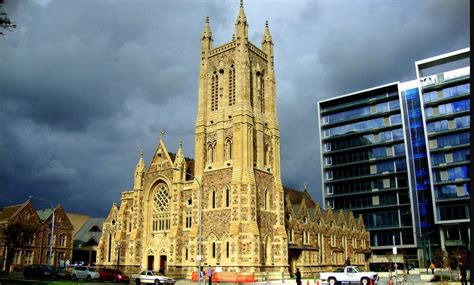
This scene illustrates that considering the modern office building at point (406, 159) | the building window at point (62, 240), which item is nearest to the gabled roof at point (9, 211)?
the building window at point (62, 240)

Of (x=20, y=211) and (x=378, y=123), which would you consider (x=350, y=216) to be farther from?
(x=20, y=211)

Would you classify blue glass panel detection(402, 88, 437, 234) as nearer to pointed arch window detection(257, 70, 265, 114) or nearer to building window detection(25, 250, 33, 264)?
pointed arch window detection(257, 70, 265, 114)

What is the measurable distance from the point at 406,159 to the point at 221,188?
5164cm

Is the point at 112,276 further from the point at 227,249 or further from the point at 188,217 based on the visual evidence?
the point at 227,249

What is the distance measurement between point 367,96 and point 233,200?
2312 inches

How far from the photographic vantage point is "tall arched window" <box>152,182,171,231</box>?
5794cm

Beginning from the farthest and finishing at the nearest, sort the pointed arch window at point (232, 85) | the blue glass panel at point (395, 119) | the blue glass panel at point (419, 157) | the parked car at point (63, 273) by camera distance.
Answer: the blue glass panel at point (395, 119) < the blue glass panel at point (419, 157) < the pointed arch window at point (232, 85) < the parked car at point (63, 273)

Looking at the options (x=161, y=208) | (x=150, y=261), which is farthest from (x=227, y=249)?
(x=150, y=261)

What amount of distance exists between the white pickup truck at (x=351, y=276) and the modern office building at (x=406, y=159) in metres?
43.8

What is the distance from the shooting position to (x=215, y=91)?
5772cm

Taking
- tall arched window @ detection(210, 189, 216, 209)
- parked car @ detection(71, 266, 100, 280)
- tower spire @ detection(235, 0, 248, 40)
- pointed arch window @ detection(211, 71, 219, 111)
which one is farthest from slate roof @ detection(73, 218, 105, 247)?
tower spire @ detection(235, 0, 248, 40)

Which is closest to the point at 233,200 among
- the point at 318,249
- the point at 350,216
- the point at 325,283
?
the point at 325,283

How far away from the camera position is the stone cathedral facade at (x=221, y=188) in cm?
4988

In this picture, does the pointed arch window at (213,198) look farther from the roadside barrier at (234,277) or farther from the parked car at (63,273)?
the parked car at (63,273)
